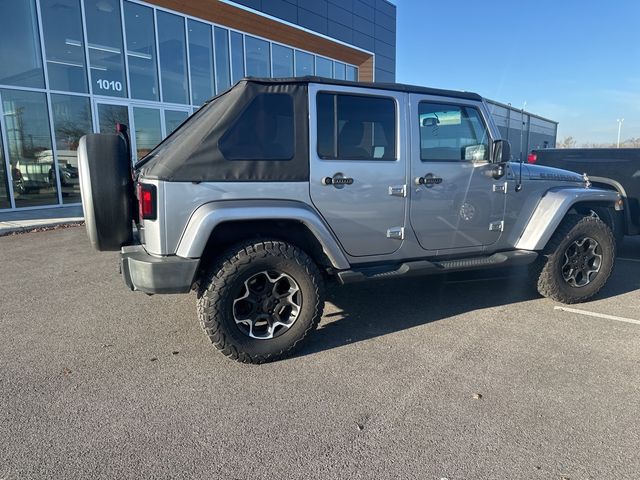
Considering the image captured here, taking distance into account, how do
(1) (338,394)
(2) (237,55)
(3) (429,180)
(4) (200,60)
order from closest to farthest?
1. (1) (338,394)
2. (3) (429,180)
3. (4) (200,60)
4. (2) (237,55)

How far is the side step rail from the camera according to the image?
3.46 meters

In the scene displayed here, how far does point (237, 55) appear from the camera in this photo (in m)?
14.8

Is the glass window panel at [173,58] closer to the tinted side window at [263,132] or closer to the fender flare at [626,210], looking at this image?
the tinted side window at [263,132]

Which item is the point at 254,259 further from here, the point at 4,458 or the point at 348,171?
the point at 4,458

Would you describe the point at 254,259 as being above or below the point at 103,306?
above

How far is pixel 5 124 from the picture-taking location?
10.6 m

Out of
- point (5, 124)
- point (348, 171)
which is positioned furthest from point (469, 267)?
point (5, 124)

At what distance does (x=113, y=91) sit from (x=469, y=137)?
11264mm

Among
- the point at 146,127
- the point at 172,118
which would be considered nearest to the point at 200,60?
the point at 172,118

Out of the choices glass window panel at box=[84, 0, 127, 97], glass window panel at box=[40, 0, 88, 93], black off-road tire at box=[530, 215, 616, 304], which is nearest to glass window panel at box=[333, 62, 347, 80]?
glass window panel at box=[84, 0, 127, 97]

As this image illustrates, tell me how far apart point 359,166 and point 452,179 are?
3.10 ft

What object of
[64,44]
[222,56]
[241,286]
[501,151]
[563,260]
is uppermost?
[222,56]

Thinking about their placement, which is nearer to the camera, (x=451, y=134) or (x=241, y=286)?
(x=241, y=286)

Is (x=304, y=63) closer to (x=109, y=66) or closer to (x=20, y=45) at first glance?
(x=109, y=66)
